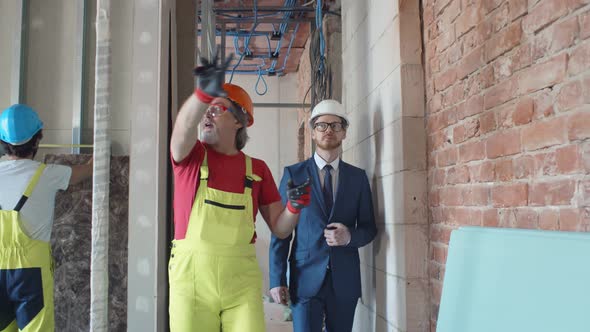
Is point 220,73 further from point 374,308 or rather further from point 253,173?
point 374,308

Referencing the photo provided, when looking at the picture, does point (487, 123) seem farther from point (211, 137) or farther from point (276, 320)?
point (276, 320)

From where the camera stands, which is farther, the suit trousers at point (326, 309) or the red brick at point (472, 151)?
the suit trousers at point (326, 309)

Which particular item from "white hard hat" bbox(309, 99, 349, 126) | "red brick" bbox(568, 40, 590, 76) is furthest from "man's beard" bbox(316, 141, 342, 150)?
"red brick" bbox(568, 40, 590, 76)

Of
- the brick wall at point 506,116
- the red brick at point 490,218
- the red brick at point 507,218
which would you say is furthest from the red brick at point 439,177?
the red brick at point 507,218

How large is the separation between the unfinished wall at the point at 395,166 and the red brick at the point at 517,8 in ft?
2.56

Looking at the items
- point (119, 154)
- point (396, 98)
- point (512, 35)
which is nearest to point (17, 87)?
point (119, 154)

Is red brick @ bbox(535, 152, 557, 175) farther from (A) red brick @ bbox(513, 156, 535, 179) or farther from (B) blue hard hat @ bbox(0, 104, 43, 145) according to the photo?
(B) blue hard hat @ bbox(0, 104, 43, 145)

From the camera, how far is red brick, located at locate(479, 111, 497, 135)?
1744 millimetres

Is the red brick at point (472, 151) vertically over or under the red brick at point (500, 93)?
under

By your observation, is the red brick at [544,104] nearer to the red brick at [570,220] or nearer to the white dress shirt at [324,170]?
the red brick at [570,220]

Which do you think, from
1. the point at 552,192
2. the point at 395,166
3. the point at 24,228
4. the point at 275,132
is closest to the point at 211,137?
the point at 395,166

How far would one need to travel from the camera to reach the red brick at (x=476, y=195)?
1.79 m

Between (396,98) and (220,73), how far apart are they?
1137mm

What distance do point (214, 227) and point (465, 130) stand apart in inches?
40.8
